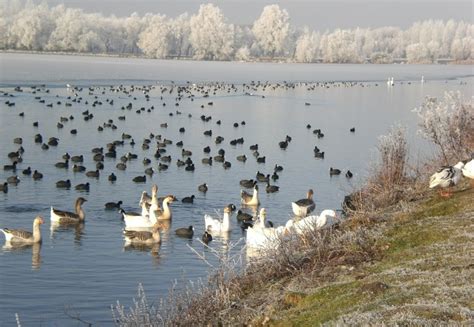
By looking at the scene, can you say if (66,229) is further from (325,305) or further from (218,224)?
(325,305)

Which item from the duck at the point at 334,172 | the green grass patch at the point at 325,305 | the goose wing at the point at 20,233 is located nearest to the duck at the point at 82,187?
the goose wing at the point at 20,233

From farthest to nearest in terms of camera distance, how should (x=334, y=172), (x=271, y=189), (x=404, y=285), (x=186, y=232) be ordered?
(x=334, y=172), (x=271, y=189), (x=186, y=232), (x=404, y=285)

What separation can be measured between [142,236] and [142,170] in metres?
12.9

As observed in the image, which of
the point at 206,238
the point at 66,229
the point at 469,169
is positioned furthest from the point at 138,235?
the point at 469,169

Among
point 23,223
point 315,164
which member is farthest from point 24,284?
point 315,164

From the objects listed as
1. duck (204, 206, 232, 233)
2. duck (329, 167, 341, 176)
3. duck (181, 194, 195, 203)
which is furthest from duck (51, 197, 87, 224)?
duck (329, 167, 341, 176)

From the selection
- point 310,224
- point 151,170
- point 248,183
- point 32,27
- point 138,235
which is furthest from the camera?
point 32,27

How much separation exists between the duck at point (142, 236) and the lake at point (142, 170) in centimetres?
33

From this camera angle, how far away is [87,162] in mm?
36875

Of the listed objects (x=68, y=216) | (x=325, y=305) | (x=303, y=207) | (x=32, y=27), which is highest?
(x=32, y=27)

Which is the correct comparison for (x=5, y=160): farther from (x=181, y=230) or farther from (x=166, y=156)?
(x=181, y=230)

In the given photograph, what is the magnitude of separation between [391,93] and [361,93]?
349 centimetres

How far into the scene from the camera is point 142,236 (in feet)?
74.3

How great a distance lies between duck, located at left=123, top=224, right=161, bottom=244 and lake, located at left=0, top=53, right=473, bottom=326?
1.09 feet
